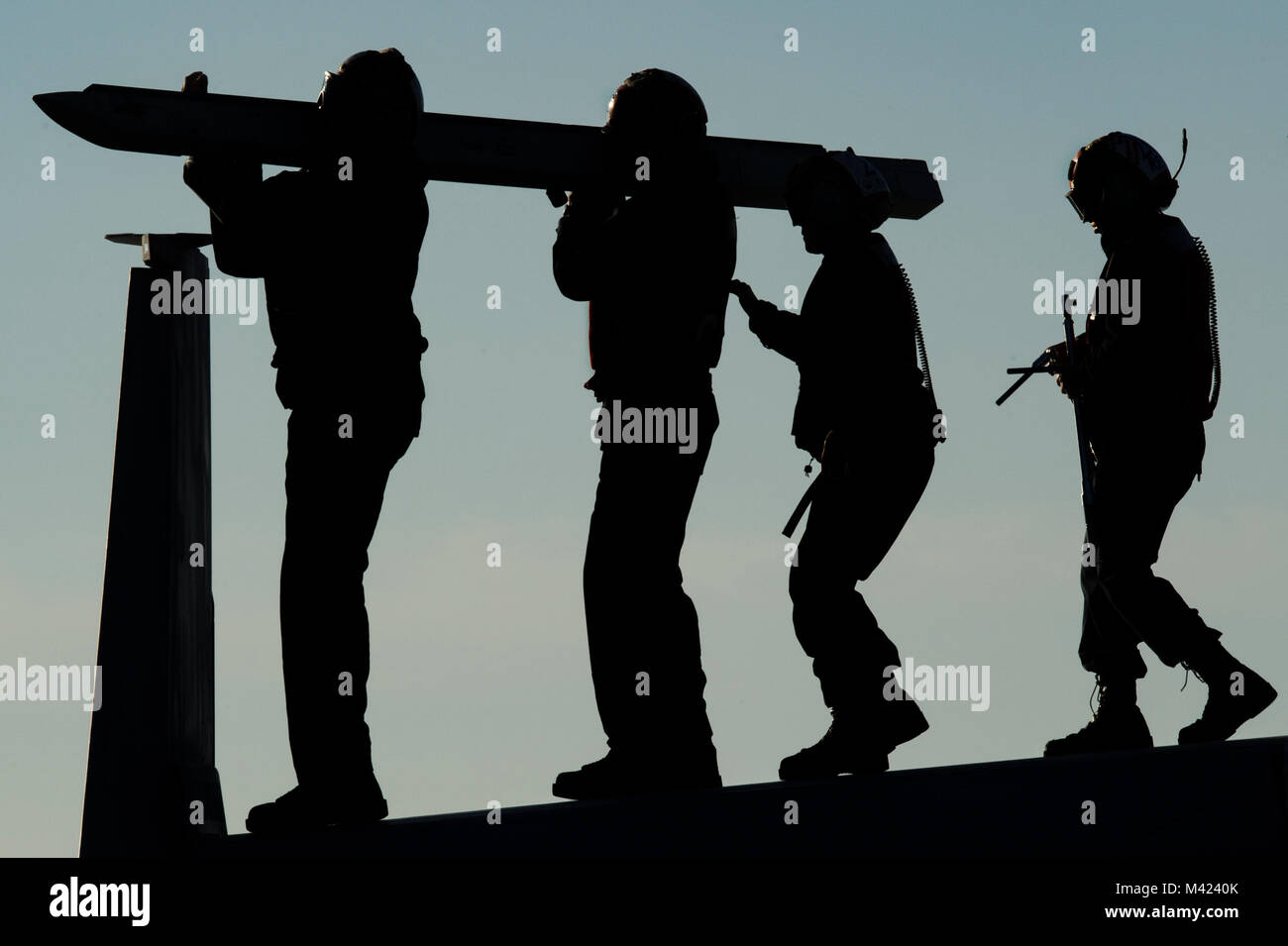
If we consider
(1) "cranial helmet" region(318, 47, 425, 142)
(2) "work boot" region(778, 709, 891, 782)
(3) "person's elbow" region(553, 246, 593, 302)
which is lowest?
(2) "work boot" region(778, 709, 891, 782)

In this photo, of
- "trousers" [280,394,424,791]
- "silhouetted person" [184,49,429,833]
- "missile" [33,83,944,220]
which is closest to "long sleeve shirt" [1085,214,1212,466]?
"missile" [33,83,944,220]

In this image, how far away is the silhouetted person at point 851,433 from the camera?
7277 millimetres

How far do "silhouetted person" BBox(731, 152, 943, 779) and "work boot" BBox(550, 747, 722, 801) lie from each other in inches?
14.9

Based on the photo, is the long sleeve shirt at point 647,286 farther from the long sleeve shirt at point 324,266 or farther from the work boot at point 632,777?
the work boot at point 632,777

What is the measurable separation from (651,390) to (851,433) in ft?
2.65

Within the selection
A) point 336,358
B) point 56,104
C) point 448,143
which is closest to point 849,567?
point 336,358

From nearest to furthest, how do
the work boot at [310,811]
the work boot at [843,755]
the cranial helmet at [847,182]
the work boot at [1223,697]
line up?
1. the work boot at [310,811]
2. the work boot at [843,755]
3. the work boot at [1223,697]
4. the cranial helmet at [847,182]

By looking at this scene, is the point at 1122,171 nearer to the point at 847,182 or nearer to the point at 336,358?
the point at 847,182

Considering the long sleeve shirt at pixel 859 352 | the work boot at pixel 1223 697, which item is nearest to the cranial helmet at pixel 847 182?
the long sleeve shirt at pixel 859 352

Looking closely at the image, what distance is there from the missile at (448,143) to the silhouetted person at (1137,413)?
1194 millimetres

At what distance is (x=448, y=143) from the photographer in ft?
26.3

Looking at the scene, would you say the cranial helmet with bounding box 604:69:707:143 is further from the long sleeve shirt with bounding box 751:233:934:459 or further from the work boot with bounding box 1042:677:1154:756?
the work boot with bounding box 1042:677:1154:756

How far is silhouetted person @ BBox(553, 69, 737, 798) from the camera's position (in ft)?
24.0

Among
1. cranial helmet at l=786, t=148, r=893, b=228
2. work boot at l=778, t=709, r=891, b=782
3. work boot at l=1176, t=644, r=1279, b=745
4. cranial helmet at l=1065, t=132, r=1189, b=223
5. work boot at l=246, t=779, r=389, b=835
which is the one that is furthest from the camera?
cranial helmet at l=1065, t=132, r=1189, b=223
